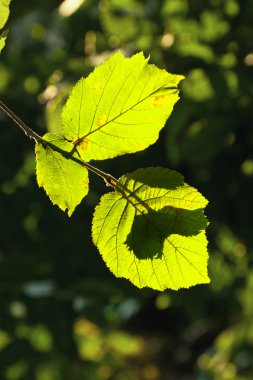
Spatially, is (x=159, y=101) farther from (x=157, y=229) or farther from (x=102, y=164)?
(x=102, y=164)

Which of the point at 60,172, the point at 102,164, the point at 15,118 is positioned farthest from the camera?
the point at 102,164

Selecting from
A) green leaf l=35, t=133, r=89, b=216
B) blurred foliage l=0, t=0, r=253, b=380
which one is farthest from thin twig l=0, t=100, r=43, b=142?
blurred foliage l=0, t=0, r=253, b=380

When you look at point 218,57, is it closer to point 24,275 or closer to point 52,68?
point 52,68

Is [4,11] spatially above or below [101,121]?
above

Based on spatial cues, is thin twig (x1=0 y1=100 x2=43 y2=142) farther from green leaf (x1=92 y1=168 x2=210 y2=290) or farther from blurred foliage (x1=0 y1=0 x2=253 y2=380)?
blurred foliage (x1=0 y1=0 x2=253 y2=380)

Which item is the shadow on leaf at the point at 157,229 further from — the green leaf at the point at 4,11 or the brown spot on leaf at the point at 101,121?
the green leaf at the point at 4,11

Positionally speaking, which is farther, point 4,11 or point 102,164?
point 102,164

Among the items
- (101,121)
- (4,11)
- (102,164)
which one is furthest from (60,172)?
(102,164)
